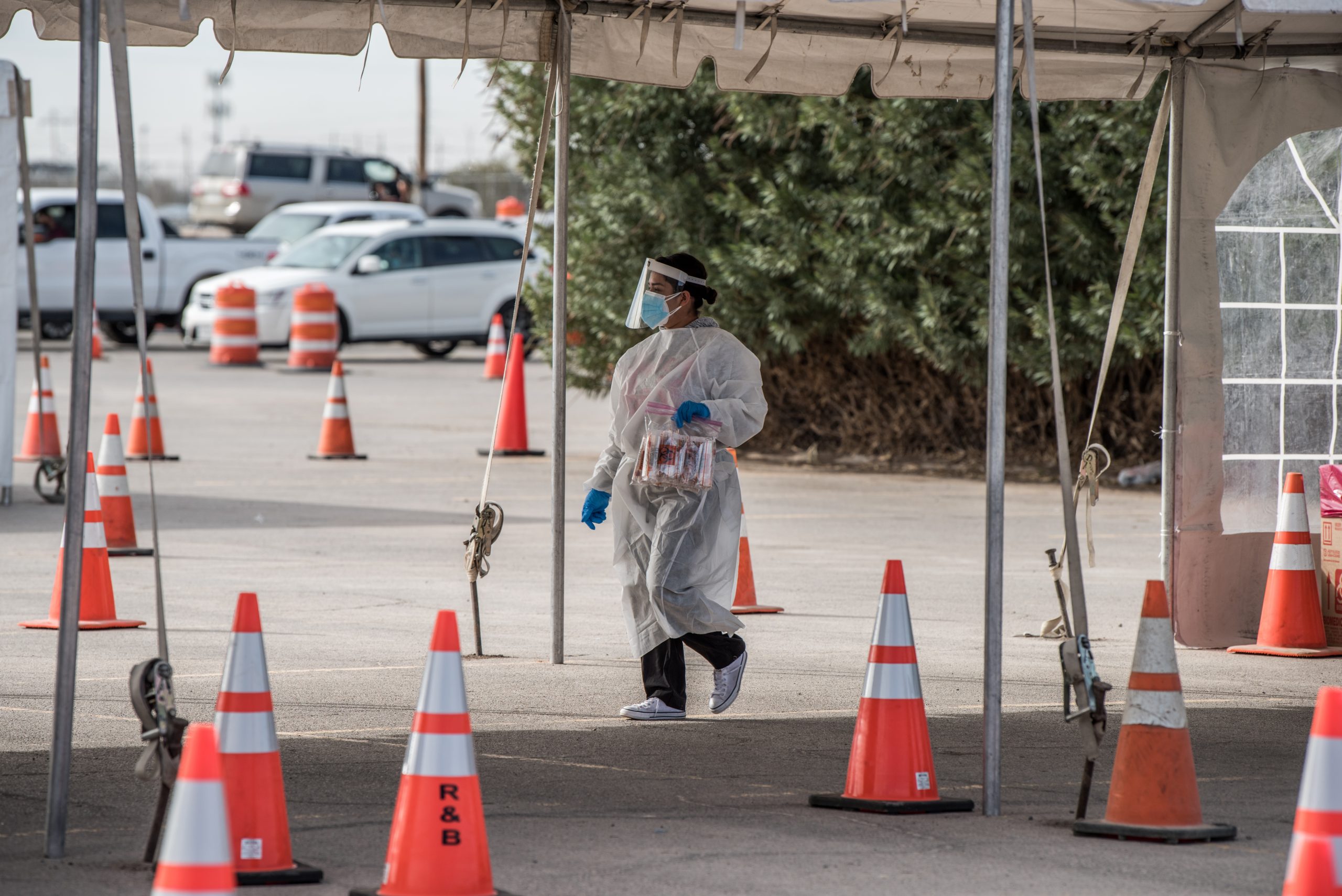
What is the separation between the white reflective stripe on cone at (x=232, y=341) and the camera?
83.8 ft

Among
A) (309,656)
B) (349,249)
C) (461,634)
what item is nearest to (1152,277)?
(461,634)

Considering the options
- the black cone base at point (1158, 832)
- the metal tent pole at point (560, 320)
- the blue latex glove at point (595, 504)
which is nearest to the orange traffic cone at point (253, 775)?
the black cone base at point (1158, 832)

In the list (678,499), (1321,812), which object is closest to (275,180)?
(678,499)

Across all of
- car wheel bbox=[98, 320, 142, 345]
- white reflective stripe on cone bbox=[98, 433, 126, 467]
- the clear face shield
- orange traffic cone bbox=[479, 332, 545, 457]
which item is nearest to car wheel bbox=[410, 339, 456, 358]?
car wheel bbox=[98, 320, 142, 345]

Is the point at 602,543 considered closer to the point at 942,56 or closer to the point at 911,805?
the point at 942,56

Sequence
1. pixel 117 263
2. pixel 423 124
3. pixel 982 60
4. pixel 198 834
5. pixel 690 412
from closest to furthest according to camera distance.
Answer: pixel 198 834
pixel 690 412
pixel 982 60
pixel 117 263
pixel 423 124

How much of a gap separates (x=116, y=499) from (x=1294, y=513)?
21.6 feet

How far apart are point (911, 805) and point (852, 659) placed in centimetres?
272

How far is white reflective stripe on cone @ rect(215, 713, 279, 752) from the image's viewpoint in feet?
14.9

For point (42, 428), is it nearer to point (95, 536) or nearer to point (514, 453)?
point (514, 453)

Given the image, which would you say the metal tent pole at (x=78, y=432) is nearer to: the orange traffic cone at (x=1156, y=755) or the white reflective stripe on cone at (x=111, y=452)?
the orange traffic cone at (x=1156, y=755)

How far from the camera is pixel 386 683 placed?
Answer: 24.0 feet

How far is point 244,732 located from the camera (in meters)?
4.54

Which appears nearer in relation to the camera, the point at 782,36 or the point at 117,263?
the point at 782,36
